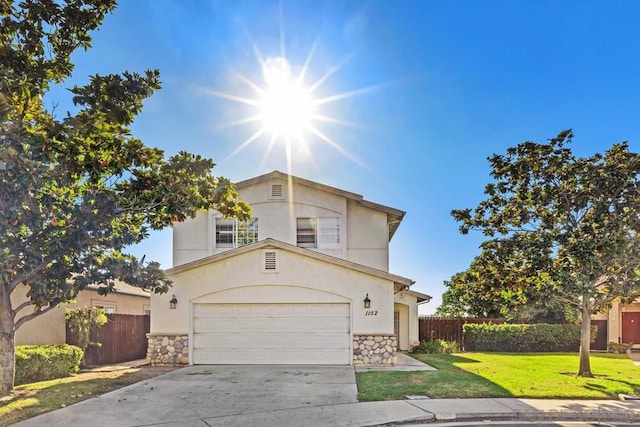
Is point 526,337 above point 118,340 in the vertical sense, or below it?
below

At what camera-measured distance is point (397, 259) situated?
69.4 ft

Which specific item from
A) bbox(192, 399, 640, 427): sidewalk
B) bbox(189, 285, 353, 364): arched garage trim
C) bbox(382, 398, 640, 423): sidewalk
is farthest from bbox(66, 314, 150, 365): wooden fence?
bbox(382, 398, 640, 423): sidewalk

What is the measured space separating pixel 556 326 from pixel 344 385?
48.8 feet

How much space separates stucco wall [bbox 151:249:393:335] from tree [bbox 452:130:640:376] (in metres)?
3.93

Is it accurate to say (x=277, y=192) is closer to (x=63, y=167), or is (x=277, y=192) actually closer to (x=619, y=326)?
(x=63, y=167)

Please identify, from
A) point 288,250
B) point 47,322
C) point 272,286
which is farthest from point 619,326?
point 47,322

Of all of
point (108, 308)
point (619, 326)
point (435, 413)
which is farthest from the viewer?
point (619, 326)

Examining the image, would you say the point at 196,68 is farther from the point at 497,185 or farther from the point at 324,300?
the point at 497,185

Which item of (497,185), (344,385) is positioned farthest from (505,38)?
(344,385)

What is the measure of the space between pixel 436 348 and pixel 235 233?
9.86 m

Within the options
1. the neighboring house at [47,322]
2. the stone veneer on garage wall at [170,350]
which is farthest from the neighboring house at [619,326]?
the neighboring house at [47,322]

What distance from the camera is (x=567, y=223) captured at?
11.9 m

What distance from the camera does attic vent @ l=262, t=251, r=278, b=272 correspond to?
14656 millimetres

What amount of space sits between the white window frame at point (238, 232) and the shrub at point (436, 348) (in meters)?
8.55
